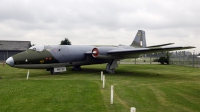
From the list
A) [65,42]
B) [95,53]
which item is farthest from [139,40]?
[65,42]

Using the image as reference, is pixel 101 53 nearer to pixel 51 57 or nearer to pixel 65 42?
pixel 51 57

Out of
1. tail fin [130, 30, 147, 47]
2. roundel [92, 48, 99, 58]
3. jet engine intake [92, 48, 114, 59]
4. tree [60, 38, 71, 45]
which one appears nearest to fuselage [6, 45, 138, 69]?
jet engine intake [92, 48, 114, 59]

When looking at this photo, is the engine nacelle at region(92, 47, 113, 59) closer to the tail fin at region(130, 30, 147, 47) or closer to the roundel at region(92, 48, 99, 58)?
the roundel at region(92, 48, 99, 58)

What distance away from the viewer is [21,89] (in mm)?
10062

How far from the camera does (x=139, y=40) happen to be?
2706 centimetres

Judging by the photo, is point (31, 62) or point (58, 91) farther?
point (31, 62)

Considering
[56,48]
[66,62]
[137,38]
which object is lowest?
[66,62]

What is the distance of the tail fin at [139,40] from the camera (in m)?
26.8

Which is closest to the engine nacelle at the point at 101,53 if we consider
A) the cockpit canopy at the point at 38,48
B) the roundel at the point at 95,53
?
the roundel at the point at 95,53

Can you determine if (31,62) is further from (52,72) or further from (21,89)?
(21,89)

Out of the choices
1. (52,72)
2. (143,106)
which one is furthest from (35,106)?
(52,72)

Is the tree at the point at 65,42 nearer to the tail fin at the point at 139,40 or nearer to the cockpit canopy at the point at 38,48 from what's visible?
the tail fin at the point at 139,40

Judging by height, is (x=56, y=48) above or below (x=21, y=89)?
above

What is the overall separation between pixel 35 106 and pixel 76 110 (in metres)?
1.63
